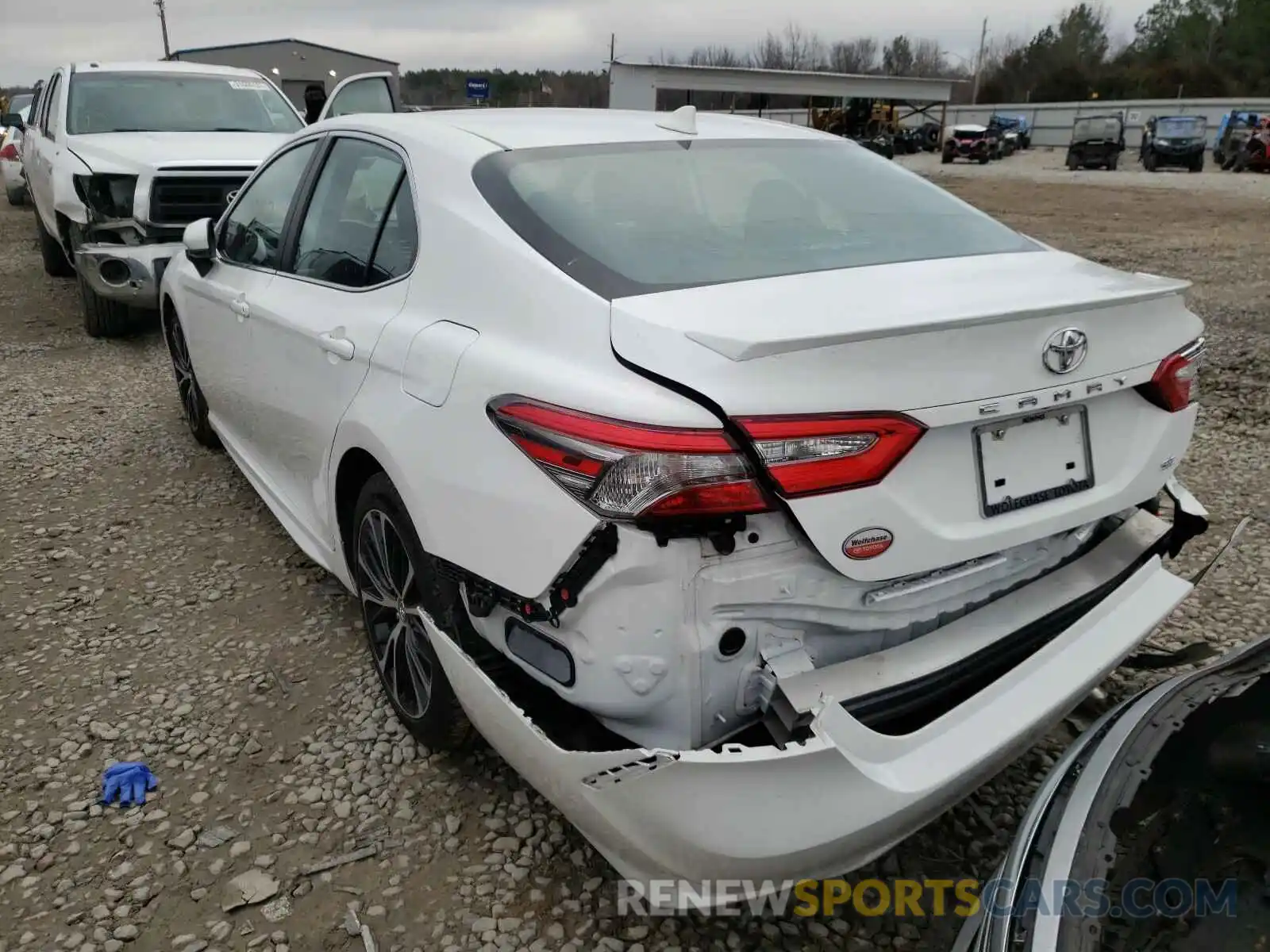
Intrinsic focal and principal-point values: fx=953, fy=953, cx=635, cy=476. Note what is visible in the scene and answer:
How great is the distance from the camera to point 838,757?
1.64 m

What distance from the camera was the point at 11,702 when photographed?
299 centimetres

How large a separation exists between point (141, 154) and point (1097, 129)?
32.2m

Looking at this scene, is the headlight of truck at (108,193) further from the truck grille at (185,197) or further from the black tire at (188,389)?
the black tire at (188,389)

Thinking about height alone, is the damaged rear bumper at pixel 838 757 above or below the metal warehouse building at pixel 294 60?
below

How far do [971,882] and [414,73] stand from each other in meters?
57.6

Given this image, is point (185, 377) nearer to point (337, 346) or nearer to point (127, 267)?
point (127, 267)

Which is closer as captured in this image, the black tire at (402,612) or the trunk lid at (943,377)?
the trunk lid at (943,377)

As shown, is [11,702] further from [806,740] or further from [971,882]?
[971,882]

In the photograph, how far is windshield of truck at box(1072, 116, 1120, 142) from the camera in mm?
31234

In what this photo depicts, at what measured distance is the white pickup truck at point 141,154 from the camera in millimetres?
6742

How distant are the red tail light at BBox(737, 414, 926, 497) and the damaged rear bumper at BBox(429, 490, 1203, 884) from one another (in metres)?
0.40

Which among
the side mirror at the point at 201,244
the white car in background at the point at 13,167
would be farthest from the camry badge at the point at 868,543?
the white car in background at the point at 13,167

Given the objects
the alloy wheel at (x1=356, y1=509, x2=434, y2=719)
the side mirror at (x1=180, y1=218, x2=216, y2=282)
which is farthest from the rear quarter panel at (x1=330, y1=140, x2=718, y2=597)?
the side mirror at (x1=180, y1=218, x2=216, y2=282)

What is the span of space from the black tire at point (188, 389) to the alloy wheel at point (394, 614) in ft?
8.10
